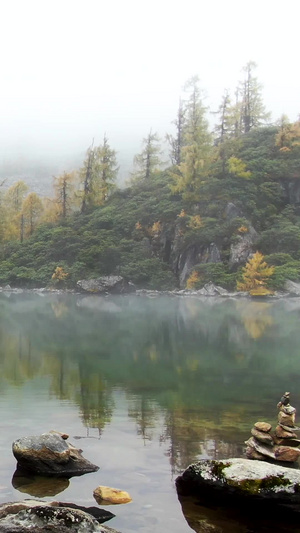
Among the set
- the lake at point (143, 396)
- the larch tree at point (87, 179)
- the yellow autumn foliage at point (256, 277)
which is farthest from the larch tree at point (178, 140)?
the lake at point (143, 396)

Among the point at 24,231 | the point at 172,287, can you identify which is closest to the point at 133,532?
the point at 172,287

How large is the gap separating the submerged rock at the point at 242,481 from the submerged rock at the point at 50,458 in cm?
234

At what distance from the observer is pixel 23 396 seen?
18297 millimetres

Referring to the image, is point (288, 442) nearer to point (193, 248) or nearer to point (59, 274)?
point (193, 248)

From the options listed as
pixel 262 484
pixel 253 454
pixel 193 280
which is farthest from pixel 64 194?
pixel 262 484

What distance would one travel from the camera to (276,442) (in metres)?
12.7

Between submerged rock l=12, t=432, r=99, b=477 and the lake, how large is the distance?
1.05ft

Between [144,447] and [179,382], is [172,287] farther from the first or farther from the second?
[144,447]

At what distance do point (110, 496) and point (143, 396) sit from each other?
29.1 ft

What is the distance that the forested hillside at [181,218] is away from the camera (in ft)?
251

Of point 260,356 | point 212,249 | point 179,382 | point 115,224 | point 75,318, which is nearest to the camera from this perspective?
point 179,382

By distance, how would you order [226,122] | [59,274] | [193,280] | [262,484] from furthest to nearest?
[226,122], [59,274], [193,280], [262,484]

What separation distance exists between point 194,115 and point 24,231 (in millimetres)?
42100

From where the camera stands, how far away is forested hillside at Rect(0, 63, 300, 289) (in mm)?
76625
